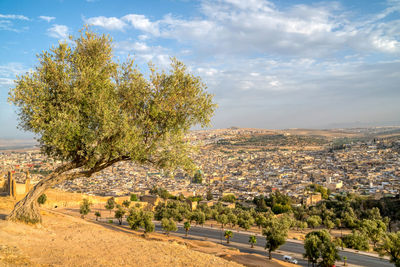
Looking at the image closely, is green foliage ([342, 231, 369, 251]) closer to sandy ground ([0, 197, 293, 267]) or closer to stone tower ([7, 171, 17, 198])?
sandy ground ([0, 197, 293, 267])

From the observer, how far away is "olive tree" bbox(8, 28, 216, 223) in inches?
398

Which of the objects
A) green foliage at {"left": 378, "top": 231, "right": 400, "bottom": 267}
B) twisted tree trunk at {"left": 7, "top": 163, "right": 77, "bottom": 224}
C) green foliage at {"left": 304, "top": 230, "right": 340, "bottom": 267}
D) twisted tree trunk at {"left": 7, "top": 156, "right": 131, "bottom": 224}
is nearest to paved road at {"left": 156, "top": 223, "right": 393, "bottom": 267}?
green foliage at {"left": 304, "top": 230, "right": 340, "bottom": 267}

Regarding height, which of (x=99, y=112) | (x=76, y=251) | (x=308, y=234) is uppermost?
(x=99, y=112)

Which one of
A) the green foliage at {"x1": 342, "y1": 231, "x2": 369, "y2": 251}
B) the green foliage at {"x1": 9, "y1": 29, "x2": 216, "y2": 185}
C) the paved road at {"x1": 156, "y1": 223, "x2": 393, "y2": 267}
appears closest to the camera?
the green foliage at {"x1": 9, "y1": 29, "x2": 216, "y2": 185}

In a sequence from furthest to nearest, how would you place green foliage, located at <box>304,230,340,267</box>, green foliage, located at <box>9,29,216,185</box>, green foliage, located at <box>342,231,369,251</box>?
green foliage, located at <box>342,231,369,251</box> → green foliage, located at <box>304,230,340,267</box> → green foliage, located at <box>9,29,216,185</box>

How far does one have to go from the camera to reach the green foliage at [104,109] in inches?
397

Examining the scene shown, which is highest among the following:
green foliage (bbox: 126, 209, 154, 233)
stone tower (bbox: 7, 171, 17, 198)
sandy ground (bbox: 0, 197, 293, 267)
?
sandy ground (bbox: 0, 197, 293, 267)

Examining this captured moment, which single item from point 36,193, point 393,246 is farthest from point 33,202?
point 393,246

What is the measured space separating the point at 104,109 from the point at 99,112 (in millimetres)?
203

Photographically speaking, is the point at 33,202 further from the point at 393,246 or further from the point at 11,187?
the point at 11,187

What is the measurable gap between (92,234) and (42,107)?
5385 mm

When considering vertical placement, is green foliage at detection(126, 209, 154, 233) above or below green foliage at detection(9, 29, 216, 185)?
below

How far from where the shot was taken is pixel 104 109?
1012 cm

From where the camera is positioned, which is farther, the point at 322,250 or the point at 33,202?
the point at 322,250
